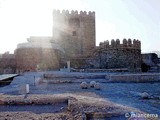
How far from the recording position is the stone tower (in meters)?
28.5

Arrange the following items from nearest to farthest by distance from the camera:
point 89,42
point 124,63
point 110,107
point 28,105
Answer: point 110,107
point 28,105
point 124,63
point 89,42

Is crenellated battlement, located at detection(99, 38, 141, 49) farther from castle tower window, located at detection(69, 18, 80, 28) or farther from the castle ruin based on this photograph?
castle tower window, located at detection(69, 18, 80, 28)

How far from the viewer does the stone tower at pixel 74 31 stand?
28484 millimetres

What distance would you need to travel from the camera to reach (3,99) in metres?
6.60

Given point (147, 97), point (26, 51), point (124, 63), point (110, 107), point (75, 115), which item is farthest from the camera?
point (124, 63)

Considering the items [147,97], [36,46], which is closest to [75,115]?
[147,97]

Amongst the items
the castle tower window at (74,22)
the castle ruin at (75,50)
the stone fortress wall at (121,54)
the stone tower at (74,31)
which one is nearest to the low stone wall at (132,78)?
the castle ruin at (75,50)

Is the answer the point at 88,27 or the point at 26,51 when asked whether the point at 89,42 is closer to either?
the point at 88,27

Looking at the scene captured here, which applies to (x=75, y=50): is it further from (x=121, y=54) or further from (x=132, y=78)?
(x=132, y=78)

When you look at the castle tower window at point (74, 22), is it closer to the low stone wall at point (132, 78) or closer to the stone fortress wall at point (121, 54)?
the stone fortress wall at point (121, 54)

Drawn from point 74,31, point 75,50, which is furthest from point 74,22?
point 75,50

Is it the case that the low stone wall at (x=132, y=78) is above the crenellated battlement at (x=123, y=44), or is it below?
below

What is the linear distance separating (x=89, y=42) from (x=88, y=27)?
1.71 meters

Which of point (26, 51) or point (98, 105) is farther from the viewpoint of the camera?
point (26, 51)
